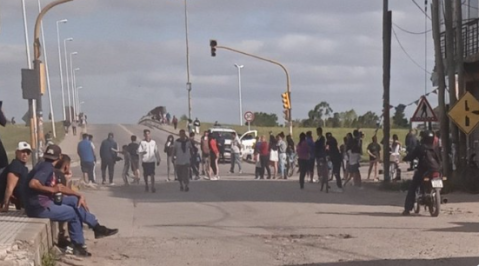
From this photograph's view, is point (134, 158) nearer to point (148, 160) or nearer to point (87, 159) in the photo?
point (87, 159)

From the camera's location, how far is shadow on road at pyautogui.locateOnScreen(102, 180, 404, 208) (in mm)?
24312

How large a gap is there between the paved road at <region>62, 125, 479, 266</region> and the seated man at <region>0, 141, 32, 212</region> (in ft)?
4.68

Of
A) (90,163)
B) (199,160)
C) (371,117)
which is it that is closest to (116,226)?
(90,163)

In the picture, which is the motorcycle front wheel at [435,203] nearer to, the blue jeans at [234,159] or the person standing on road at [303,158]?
the person standing on road at [303,158]

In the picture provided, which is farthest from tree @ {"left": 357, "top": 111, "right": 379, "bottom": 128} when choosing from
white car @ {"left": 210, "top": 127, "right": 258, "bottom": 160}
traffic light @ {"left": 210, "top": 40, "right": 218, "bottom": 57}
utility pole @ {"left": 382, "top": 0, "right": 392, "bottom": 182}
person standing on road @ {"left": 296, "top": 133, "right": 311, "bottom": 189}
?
person standing on road @ {"left": 296, "top": 133, "right": 311, "bottom": 189}

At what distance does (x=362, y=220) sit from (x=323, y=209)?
9.41 ft

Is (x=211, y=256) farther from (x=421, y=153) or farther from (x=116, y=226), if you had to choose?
(x=421, y=153)

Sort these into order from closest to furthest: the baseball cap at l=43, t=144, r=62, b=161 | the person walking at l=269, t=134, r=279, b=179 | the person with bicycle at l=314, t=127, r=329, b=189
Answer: the baseball cap at l=43, t=144, r=62, b=161, the person with bicycle at l=314, t=127, r=329, b=189, the person walking at l=269, t=134, r=279, b=179

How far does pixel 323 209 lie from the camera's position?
2133 centimetres

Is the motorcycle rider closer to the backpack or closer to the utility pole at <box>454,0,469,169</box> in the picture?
the backpack

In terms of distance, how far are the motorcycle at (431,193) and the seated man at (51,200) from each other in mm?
7531

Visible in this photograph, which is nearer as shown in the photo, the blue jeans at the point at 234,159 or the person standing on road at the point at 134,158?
the person standing on road at the point at 134,158

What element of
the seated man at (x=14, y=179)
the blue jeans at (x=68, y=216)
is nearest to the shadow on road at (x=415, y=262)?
the blue jeans at (x=68, y=216)

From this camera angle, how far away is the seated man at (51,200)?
1373 centimetres
